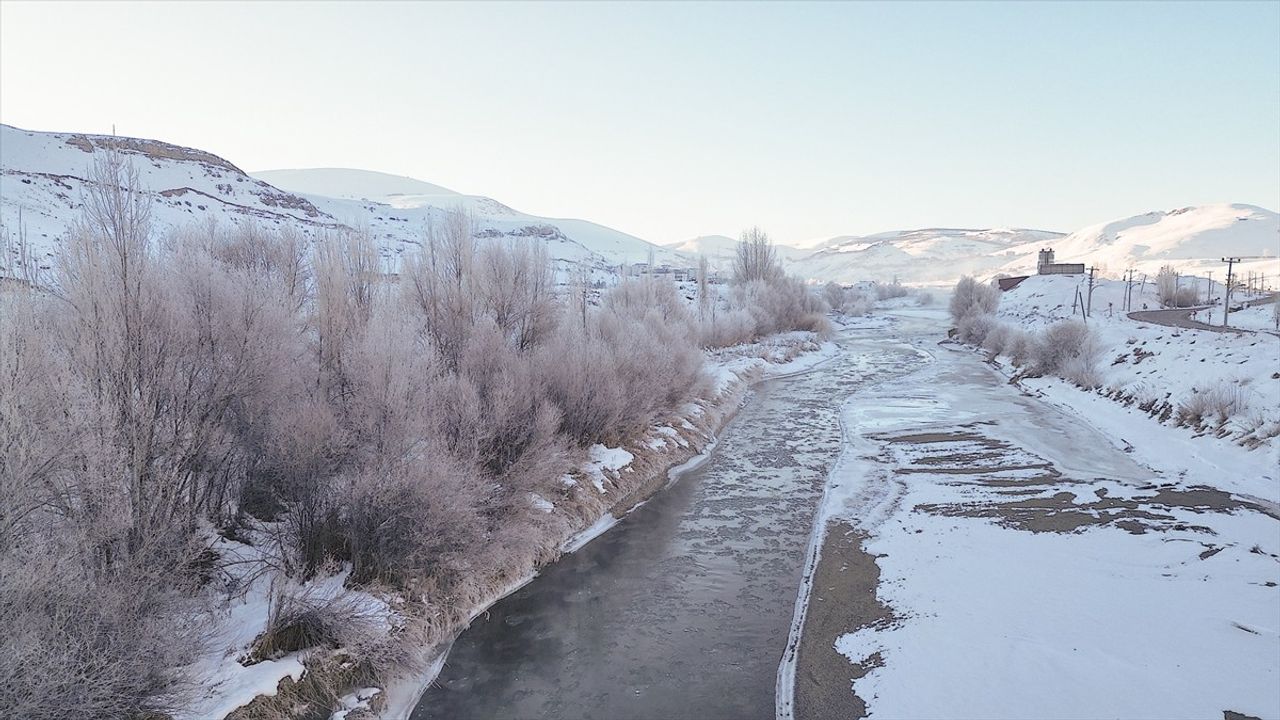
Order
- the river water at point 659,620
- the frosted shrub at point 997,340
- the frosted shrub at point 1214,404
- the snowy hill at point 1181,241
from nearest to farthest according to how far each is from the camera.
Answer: the river water at point 659,620
the frosted shrub at point 1214,404
the frosted shrub at point 997,340
the snowy hill at point 1181,241

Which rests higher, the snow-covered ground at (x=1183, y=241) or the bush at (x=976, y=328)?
the snow-covered ground at (x=1183, y=241)

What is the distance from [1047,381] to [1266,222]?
174m

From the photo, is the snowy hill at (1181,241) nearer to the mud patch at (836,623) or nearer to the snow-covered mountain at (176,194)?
the snow-covered mountain at (176,194)

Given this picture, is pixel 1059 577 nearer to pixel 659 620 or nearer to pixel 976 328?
pixel 659 620

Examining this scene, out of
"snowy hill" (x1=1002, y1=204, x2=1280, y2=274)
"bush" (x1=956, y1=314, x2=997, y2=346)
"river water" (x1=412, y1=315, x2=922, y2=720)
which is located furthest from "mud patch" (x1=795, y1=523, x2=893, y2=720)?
"snowy hill" (x1=1002, y1=204, x2=1280, y2=274)

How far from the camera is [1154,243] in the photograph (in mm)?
152750

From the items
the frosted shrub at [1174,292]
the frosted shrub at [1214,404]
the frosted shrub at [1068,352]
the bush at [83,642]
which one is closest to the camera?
the bush at [83,642]

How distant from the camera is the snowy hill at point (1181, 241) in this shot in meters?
→ 136

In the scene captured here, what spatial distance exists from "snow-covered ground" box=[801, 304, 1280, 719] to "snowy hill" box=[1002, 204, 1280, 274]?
13050 cm

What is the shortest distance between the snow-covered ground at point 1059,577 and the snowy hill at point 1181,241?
428ft

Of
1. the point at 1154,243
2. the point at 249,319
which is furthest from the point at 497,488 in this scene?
the point at 1154,243

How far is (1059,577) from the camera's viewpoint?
951cm

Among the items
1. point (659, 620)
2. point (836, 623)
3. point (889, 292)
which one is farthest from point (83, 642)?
point (889, 292)

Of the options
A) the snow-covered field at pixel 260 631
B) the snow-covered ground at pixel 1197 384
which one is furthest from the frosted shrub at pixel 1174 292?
the snow-covered field at pixel 260 631
